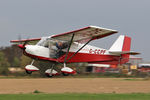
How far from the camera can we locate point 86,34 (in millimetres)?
25047

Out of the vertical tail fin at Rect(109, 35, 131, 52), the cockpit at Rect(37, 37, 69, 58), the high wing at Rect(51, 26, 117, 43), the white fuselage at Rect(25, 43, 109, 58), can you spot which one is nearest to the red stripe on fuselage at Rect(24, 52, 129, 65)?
the white fuselage at Rect(25, 43, 109, 58)

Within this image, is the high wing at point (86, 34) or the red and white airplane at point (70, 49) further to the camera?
the red and white airplane at point (70, 49)

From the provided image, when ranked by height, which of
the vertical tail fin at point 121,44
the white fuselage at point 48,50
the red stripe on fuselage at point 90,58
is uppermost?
the vertical tail fin at point 121,44

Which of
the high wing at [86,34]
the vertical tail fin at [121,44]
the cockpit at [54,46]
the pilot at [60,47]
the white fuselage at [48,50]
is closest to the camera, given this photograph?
the high wing at [86,34]

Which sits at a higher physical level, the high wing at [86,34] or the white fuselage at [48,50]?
the high wing at [86,34]

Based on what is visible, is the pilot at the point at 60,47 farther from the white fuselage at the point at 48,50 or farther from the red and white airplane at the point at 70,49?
the white fuselage at the point at 48,50

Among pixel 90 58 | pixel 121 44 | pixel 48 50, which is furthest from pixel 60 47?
pixel 121 44

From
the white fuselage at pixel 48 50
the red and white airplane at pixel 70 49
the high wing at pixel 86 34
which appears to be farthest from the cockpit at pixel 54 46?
the high wing at pixel 86 34

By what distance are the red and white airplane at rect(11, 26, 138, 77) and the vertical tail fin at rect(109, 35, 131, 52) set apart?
6.65ft

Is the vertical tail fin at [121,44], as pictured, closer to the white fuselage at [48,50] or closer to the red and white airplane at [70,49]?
the red and white airplane at [70,49]

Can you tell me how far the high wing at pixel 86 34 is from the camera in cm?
2334

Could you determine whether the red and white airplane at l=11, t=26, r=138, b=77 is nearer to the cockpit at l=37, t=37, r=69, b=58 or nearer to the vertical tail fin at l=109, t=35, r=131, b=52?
the cockpit at l=37, t=37, r=69, b=58

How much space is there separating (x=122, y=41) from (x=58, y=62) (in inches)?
347

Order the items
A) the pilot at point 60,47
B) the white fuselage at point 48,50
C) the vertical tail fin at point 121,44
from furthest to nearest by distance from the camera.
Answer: the vertical tail fin at point 121,44
the pilot at point 60,47
the white fuselage at point 48,50
